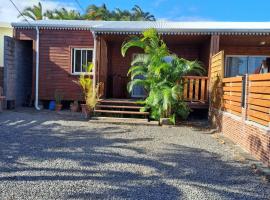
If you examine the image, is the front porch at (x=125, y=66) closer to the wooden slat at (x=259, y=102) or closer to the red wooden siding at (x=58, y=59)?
the red wooden siding at (x=58, y=59)

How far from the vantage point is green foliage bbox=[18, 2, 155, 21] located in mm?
26953

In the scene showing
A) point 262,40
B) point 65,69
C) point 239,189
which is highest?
point 262,40

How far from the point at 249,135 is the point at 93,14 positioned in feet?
88.0

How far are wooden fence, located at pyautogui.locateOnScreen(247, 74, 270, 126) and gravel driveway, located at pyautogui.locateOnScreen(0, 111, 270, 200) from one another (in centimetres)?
88

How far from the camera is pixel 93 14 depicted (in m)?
31.0

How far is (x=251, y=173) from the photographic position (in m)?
5.11

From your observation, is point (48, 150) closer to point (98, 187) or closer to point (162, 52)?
point (98, 187)

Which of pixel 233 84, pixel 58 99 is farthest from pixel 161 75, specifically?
pixel 58 99

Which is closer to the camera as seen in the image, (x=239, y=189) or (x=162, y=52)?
(x=239, y=189)

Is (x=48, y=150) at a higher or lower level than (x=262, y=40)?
lower

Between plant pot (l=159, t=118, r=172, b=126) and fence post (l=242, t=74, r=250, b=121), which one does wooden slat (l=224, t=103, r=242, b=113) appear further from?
plant pot (l=159, t=118, r=172, b=126)

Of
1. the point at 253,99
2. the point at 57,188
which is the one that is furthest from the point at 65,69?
the point at 57,188

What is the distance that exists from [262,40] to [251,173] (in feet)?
28.9

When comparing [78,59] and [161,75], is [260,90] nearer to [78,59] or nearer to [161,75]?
[161,75]
